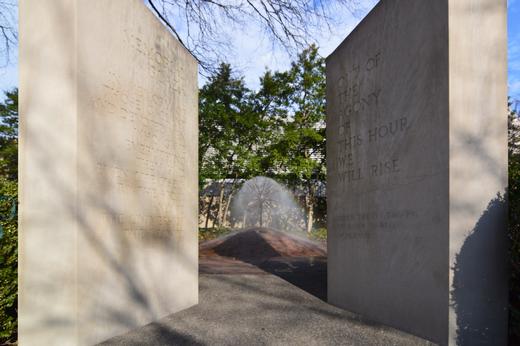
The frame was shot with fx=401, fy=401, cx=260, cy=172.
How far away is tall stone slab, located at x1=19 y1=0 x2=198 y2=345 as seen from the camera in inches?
155

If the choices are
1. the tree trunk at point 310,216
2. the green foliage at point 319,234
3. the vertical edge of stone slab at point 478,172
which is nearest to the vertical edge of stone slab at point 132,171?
the vertical edge of stone slab at point 478,172

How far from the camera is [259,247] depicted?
13805 millimetres

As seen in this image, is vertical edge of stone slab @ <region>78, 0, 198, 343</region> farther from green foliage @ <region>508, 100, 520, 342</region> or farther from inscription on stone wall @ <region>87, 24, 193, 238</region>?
green foliage @ <region>508, 100, 520, 342</region>

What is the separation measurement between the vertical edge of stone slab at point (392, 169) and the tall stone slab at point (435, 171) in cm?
1

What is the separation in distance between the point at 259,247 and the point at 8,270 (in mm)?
9999

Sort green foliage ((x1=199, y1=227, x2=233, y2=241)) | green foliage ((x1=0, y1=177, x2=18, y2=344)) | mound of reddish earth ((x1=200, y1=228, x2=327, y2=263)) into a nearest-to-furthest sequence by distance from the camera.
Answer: green foliage ((x1=0, y1=177, x2=18, y2=344)) < mound of reddish earth ((x1=200, y1=228, x2=327, y2=263)) < green foliage ((x1=199, y1=227, x2=233, y2=241))

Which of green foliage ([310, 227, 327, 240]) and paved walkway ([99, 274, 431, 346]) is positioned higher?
paved walkway ([99, 274, 431, 346])

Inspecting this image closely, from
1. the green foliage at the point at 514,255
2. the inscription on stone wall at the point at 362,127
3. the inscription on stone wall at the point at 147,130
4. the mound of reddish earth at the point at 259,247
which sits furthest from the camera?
the mound of reddish earth at the point at 259,247

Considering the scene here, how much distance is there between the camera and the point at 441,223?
166 inches

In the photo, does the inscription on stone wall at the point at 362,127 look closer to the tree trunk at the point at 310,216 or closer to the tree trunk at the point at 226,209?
the tree trunk at the point at 226,209

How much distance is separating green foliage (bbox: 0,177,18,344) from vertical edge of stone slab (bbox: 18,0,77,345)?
1.65 feet

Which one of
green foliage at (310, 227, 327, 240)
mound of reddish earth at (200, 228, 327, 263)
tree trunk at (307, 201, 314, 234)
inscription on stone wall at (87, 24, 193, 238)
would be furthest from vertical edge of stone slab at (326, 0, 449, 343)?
tree trunk at (307, 201, 314, 234)

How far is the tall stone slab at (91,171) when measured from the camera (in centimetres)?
394

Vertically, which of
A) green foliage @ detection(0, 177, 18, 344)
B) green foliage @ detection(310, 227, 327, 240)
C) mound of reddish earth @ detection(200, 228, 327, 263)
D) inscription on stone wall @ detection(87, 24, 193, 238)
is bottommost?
green foliage @ detection(310, 227, 327, 240)
